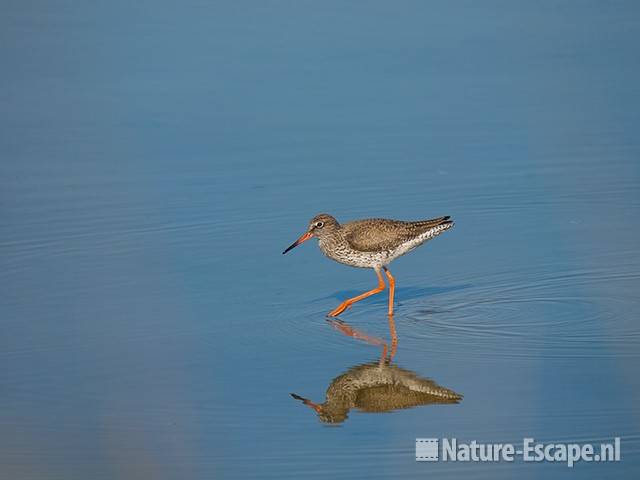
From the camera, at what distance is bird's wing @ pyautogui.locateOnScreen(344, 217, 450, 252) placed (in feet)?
39.1

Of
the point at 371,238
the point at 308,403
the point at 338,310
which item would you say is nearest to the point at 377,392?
the point at 308,403

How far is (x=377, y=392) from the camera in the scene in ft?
30.9

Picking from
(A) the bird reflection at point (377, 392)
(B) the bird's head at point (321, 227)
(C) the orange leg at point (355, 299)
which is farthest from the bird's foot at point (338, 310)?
(A) the bird reflection at point (377, 392)

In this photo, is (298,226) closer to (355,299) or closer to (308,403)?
(355,299)

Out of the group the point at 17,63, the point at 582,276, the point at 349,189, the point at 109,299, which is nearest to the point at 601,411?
the point at 582,276

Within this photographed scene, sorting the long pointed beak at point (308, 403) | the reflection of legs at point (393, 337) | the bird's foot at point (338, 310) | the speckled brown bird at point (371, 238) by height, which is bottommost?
the long pointed beak at point (308, 403)

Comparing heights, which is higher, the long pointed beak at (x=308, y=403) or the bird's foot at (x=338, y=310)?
the bird's foot at (x=338, y=310)

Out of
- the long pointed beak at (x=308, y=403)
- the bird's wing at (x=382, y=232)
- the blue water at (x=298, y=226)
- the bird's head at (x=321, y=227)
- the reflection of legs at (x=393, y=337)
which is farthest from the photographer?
the bird's head at (x=321, y=227)

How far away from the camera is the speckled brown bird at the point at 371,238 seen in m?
11.9

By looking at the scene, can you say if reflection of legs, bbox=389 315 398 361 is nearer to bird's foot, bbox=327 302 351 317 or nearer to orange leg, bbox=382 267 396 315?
orange leg, bbox=382 267 396 315

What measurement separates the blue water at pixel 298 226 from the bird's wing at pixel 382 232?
482 millimetres

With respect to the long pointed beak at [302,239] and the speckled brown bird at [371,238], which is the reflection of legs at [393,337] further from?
the long pointed beak at [302,239]

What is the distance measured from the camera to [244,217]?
43.9ft

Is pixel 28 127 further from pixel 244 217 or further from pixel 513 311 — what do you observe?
pixel 513 311
